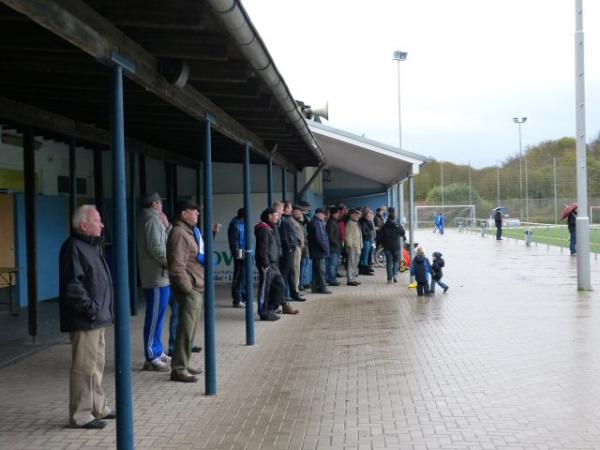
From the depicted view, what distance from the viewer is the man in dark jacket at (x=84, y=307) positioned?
503cm

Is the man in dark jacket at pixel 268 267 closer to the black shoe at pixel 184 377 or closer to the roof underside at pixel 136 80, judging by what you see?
the roof underside at pixel 136 80

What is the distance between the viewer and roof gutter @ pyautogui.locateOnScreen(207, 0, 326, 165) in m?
4.05

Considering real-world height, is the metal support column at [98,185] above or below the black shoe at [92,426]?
above

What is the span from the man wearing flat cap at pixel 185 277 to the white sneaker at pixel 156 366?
15.7 inches

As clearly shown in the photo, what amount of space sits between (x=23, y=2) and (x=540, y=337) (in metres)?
7.29

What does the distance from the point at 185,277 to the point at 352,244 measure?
899 cm

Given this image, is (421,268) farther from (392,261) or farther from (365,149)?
(365,149)

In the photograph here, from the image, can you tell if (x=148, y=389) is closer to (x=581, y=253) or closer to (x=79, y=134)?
(x=79, y=134)

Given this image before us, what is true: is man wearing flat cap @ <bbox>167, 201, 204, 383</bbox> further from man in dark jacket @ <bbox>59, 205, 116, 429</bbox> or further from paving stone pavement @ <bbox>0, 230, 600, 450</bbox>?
man in dark jacket @ <bbox>59, 205, 116, 429</bbox>

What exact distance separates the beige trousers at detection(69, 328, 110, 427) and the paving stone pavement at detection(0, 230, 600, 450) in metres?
0.13

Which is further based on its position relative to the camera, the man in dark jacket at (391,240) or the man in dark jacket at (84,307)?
the man in dark jacket at (391,240)

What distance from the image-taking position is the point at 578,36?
1309 centimetres

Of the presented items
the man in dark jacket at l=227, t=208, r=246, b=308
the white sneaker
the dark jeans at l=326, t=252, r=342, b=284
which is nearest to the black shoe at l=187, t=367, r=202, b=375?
the white sneaker

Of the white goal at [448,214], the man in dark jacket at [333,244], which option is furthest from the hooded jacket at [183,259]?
the white goal at [448,214]
